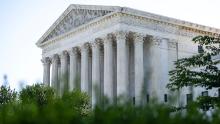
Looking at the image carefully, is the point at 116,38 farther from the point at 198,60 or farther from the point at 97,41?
the point at 198,60

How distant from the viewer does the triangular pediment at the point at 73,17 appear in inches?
2472

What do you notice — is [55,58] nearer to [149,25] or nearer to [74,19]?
[74,19]

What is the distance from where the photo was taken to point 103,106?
24.4ft

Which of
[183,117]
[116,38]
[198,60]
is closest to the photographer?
[183,117]

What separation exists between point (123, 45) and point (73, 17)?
1357 centimetres

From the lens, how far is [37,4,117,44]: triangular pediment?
62781 mm

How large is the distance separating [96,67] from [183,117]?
55.2 meters

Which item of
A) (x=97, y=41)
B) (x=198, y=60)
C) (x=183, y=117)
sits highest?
(x=97, y=41)

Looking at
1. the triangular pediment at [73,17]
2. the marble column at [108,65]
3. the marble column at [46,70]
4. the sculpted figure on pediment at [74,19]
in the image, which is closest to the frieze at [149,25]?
the triangular pediment at [73,17]

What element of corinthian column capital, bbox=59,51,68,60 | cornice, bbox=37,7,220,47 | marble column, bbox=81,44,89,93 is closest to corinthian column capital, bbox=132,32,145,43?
cornice, bbox=37,7,220,47

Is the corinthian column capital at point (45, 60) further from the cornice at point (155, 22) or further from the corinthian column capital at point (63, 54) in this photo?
the cornice at point (155, 22)

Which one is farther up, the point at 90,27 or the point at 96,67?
the point at 90,27

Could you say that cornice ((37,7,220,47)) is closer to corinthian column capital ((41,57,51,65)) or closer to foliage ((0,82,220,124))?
corinthian column capital ((41,57,51,65))

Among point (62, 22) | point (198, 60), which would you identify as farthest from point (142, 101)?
point (62, 22)
